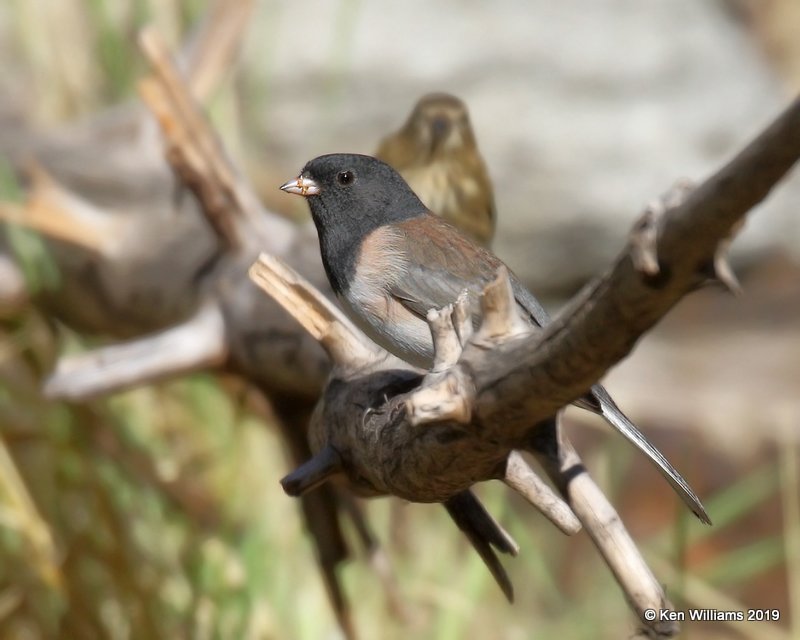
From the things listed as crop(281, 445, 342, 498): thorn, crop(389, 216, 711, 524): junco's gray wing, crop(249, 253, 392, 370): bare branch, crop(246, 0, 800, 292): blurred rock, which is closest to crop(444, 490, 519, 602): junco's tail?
crop(281, 445, 342, 498): thorn

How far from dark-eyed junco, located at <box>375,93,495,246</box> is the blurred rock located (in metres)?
3.50

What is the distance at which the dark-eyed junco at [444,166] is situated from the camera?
9.78ft

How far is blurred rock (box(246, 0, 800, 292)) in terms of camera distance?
663 cm

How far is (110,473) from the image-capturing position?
334 centimetres

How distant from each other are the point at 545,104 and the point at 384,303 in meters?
4.98

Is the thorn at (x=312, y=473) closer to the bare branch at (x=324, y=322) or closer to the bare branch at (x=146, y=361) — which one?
the bare branch at (x=324, y=322)

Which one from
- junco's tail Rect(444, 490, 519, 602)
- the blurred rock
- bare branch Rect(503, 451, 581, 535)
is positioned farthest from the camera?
the blurred rock

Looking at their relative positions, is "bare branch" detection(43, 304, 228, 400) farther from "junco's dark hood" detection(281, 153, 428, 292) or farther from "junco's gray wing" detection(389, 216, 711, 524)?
"junco's gray wing" detection(389, 216, 711, 524)

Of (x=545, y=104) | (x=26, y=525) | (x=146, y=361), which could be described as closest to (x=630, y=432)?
(x=146, y=361)

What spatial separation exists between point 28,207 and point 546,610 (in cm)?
205

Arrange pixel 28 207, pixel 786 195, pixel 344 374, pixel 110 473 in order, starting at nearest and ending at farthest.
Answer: pixel 344 374, pixel 28 207, pixel 110 473, pixel 786 195

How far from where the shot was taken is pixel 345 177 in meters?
2.26

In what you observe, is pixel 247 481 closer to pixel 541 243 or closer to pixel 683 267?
pixel 683 267

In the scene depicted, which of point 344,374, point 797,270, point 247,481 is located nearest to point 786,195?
point 797,270
